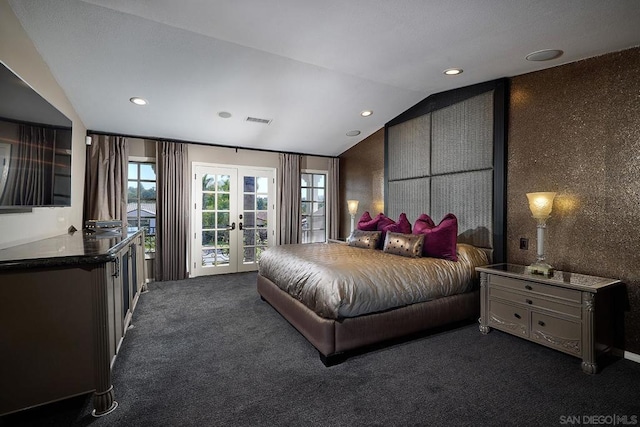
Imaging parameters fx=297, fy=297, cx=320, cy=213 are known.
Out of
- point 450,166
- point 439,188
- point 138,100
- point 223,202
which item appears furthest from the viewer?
point 223,202

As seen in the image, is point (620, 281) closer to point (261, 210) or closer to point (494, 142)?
point (494, 142)

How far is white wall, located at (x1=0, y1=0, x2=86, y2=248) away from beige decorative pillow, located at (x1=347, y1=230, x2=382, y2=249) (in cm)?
326

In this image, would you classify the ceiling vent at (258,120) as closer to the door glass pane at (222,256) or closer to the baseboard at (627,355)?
the door glass pane at (222,256)

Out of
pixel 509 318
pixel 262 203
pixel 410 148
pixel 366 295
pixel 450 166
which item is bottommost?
pixel 509 318

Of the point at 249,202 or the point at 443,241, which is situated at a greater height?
the point at 249,202

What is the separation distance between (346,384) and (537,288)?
1795 mm

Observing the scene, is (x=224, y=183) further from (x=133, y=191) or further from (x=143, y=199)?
(x=133, y=191)

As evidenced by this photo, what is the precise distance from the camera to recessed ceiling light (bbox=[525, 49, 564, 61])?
8.38 feet

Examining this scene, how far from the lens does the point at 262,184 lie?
5707mm

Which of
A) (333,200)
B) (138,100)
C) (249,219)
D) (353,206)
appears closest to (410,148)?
(353,206)

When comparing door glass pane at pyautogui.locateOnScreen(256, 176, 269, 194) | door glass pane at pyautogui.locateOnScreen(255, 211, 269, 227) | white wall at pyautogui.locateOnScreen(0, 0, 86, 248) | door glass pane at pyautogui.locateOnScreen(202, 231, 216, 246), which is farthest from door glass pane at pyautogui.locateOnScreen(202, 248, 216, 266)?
white wall at pyautogui.locateOnScreen(0, 0, 86, 248)

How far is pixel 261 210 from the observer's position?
5707 mm

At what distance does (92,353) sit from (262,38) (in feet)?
8.46

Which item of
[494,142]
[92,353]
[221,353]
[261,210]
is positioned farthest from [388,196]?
[92,353]
